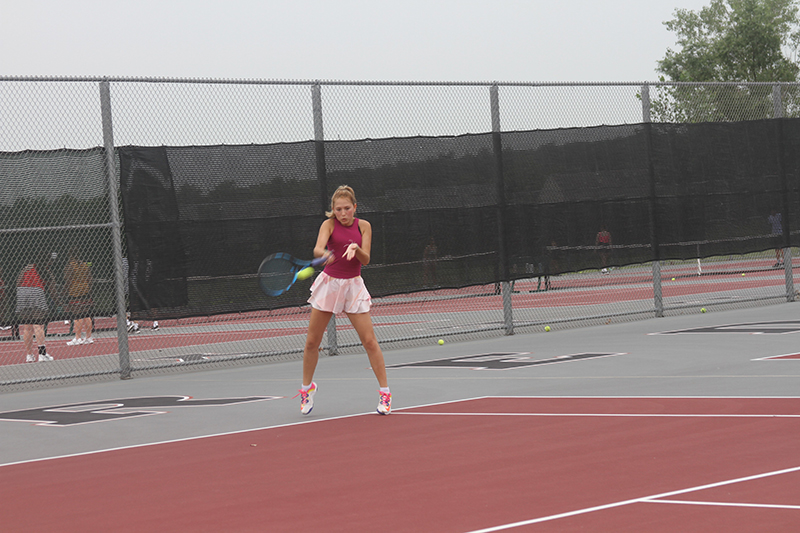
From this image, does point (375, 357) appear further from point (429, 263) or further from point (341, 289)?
point (429, 263)

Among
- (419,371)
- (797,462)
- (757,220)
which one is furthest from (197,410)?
(757,220)

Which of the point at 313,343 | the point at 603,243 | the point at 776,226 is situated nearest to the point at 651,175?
the point at 603,243

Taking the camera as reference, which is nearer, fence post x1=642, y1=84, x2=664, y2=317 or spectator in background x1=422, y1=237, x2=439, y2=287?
spectator in background x1=422, y1=237, x2=439, y2=287

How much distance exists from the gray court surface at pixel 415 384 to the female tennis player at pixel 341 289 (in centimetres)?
42

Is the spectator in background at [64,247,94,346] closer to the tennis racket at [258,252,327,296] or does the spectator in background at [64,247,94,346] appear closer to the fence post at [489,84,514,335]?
the tennis racket at [258,252,327,296]

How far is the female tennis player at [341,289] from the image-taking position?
7.64 meters

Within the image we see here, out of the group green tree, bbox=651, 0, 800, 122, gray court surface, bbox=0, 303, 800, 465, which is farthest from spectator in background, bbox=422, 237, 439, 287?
green tree, bbox=651, 0, 800, 122

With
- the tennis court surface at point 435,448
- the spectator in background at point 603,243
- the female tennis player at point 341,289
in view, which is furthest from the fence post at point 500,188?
the female tennis player at point 341,289

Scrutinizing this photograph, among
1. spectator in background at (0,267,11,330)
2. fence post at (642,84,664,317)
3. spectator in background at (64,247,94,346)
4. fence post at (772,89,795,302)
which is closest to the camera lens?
spectator in background at (0,267,11,330)

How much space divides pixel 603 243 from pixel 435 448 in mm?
8209

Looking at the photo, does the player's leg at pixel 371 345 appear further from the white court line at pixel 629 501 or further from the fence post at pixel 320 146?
the fence post at pixel 320 146

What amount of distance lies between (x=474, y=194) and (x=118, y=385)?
16.8 feet

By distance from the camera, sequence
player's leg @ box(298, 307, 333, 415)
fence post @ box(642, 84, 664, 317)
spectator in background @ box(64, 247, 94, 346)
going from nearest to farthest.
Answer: player's leg @ box(298, 307, 333, 415) → spectator in background @ box(64, 247, 94, 346) → fence post @ box(642, 84, 664, 317)

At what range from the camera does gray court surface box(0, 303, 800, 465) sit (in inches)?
298
